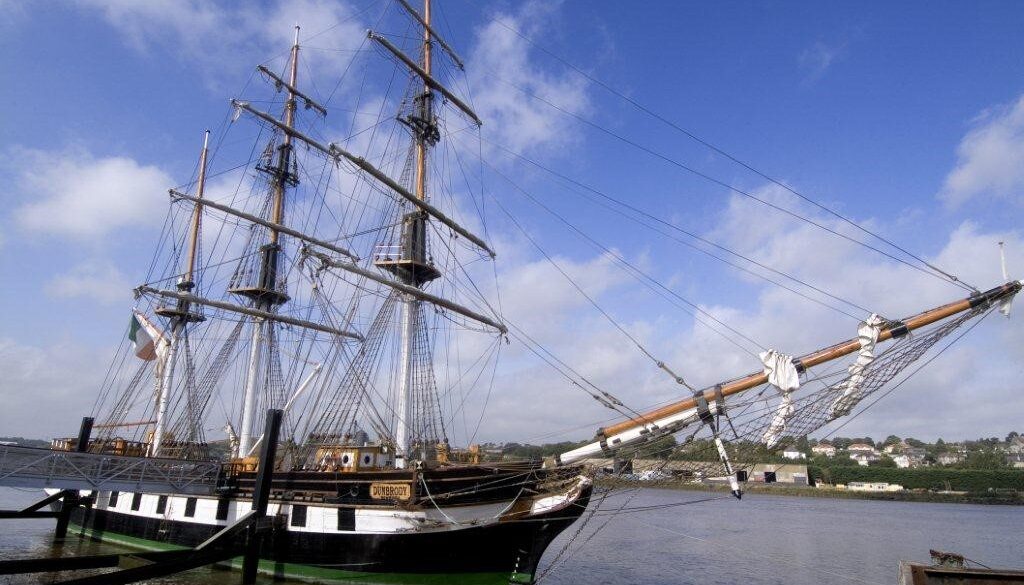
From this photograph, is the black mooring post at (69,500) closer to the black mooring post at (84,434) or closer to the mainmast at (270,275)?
the black mooring post at (84,434)

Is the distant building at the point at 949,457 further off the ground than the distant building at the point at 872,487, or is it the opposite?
the distant building at the point at 949,457

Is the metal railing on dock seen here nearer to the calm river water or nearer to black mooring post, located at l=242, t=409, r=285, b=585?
the calm river water

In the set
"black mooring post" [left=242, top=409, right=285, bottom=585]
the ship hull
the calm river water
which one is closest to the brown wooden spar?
the ship hull

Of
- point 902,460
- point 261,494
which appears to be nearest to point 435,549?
point 261,494

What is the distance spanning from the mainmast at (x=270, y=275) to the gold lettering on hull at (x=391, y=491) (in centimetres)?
1331

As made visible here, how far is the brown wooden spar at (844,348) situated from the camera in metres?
11.5

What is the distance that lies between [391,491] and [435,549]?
75.6 inches

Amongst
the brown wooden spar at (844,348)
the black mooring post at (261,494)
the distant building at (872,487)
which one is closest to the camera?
the brown wooden spar at (844,348)

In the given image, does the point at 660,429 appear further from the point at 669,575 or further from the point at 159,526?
the point at 159,526

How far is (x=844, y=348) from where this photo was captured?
12.3 metres

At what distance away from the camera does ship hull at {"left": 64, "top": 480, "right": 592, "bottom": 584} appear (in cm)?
1584

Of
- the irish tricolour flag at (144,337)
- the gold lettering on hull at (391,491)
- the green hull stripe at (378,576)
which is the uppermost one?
the irish tricolour flag at (144,337)

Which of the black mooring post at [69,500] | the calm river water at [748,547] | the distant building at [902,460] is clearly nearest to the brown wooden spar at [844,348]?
the calm river water at [748,547]

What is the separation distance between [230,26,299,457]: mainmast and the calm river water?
7520 mm
